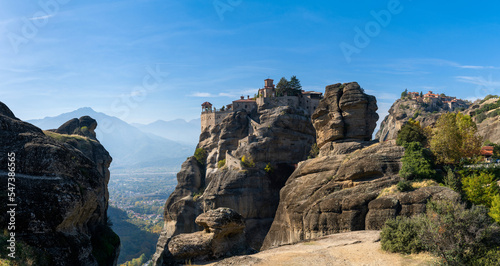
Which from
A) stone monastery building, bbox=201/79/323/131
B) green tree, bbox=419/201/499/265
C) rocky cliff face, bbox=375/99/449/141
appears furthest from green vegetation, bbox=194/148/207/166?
green tree, bbox=419/201/499/265

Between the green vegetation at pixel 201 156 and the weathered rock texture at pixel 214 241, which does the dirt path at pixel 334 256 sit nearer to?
the weathered rock texture at pixel 214 241

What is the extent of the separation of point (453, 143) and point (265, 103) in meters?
52.7

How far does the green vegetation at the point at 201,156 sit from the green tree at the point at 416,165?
57130 millimetres

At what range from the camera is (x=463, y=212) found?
1260 cm

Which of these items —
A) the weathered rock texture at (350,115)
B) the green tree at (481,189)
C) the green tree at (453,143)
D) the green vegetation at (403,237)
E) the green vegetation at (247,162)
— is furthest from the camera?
the green vegetation at (247,162)

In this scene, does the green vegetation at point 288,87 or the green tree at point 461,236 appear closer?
the green tree at point 461,236

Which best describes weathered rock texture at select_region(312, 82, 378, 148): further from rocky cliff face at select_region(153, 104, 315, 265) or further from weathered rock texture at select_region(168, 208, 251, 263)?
weathered rock texture at select_region(168, 208, 251, 263)

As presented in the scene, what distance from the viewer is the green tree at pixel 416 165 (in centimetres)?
2614

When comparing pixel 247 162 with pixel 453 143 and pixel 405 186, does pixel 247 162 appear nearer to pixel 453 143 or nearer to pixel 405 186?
pixel 453 143

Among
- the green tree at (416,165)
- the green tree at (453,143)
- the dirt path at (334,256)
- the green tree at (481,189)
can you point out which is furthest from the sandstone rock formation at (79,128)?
the green tree at (481,189)

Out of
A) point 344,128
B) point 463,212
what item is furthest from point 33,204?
point 344,128

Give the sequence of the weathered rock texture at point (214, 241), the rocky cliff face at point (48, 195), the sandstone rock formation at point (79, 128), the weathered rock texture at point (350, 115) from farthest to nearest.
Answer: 1. the sandstone rock formation at point (79, 128)
2. the weathered rock texture at point (350, 115)
3. the weathered rock texture at point (214, 241)
4. the rocky cliff face at point (48, 195)

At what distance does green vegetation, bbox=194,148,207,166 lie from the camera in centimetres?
7888

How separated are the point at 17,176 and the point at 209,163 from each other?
218 ft
